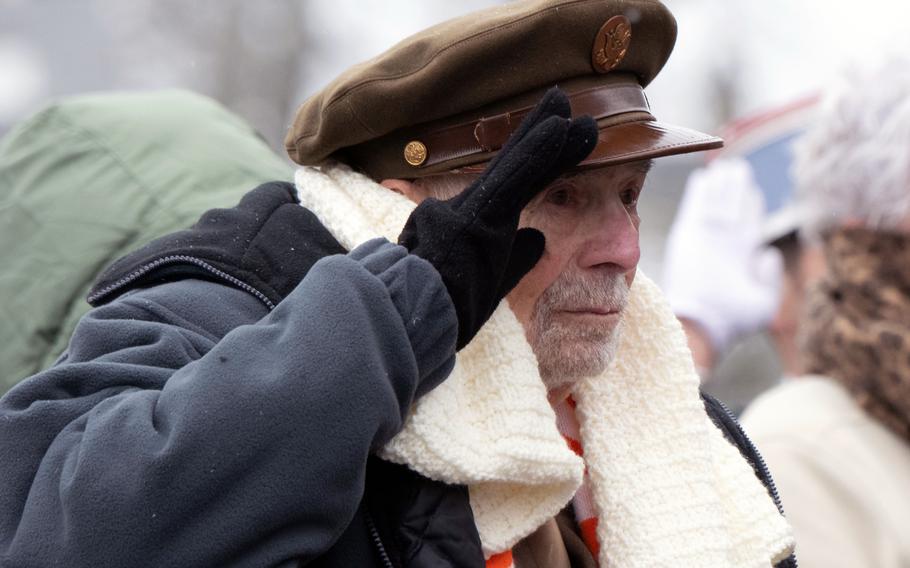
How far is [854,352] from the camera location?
131 inches

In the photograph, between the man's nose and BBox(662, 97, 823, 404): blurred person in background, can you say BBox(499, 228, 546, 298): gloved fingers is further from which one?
BBox(662, 97, 823, 404): blurred person in background

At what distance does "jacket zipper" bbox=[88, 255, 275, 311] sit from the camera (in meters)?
2.00

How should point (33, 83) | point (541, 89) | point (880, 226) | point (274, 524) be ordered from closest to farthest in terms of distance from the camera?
point (274, 524)
point (541, 89)
point (880, 226)
point (33, 83)

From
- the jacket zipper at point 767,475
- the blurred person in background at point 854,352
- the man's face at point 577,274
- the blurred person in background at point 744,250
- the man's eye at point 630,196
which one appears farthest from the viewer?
the blurred person in background at point 744,250

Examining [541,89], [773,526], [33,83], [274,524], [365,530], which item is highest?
[541,89]

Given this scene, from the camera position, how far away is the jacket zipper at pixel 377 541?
185cm

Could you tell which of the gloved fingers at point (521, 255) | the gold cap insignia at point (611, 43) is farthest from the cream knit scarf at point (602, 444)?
the gold cap insignia at point (611, 43)

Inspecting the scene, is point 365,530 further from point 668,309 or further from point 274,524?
point 668,309

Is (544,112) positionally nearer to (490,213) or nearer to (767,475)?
(490,213)

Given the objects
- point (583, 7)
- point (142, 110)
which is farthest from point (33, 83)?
point (583, 7)

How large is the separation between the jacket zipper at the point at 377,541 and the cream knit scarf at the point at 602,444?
103 mm

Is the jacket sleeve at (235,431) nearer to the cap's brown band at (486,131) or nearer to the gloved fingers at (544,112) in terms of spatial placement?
the gloved fingers at (544,112)

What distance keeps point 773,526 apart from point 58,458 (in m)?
1.30

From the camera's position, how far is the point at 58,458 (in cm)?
170
